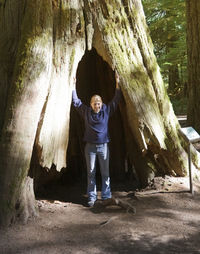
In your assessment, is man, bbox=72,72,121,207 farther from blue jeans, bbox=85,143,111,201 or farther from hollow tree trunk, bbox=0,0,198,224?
hollow tree trunk, bbox=0,0,198,224

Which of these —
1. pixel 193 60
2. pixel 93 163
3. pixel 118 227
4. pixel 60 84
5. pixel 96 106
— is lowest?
pixel 118 227

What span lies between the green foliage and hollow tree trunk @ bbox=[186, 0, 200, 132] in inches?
236

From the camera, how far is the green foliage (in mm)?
14750

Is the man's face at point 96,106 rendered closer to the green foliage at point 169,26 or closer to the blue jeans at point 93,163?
the blue jeans at point 93,163

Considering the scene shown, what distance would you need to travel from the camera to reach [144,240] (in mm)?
3721

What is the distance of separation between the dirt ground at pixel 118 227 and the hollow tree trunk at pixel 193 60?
3529mm

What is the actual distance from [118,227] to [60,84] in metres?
2.20

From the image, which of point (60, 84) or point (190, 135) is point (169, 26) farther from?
point (60, 84)

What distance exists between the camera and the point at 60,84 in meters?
4.70

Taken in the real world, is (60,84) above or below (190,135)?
above

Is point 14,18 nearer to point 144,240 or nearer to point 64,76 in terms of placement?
point 64,76

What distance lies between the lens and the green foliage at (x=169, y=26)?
14.8m

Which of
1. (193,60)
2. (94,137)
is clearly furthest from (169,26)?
(94,137)

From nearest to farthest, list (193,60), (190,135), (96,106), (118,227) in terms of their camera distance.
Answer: (118,227)
(96,106)
(190,135)
(193,60)
